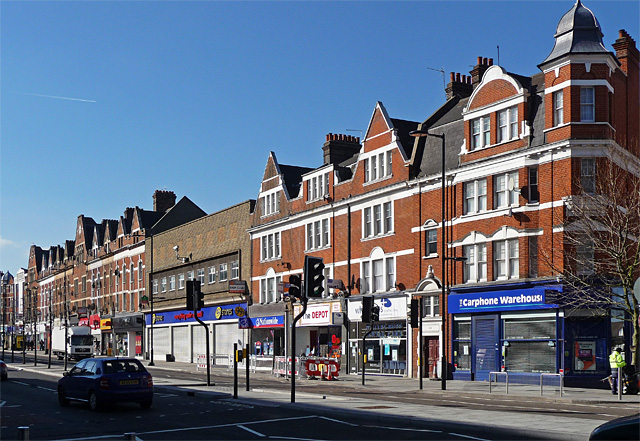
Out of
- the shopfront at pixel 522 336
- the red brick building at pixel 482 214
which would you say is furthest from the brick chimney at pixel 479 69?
the shopfront at pixel 522 336

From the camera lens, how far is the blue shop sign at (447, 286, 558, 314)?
34688 mm

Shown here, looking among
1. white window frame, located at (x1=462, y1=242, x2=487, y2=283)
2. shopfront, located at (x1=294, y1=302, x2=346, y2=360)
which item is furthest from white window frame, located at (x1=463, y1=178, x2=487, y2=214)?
shopfront, located at (x1=294, y1=302, x2=346, y2=360)

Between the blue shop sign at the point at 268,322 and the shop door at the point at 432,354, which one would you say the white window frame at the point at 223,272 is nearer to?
the blue shop sign at the point at 268,322

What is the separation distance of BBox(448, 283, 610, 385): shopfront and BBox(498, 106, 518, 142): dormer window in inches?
284

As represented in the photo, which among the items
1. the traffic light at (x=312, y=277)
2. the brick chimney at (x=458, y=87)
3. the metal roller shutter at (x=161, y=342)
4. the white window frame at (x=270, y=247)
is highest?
the brick chimney at (x=458, y=87)

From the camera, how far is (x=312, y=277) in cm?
2159

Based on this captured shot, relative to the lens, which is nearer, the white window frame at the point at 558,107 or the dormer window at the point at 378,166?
the white window frame at the point at 558,107

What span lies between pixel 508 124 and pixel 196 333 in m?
38.8

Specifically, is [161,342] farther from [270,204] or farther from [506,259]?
[506,259]

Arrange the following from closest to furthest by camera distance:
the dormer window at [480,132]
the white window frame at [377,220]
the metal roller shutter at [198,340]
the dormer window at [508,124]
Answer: the dormer window at [508,124]
the dormer window at [480,132]
the white window frame at [377,220]
the metal roller shutter at [198,340]

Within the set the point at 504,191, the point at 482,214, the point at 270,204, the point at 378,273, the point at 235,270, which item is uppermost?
the point at 270,204

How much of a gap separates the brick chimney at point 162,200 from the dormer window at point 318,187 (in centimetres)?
4061

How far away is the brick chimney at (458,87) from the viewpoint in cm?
4659

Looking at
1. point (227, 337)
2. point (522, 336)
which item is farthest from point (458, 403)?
point (227, 337)
